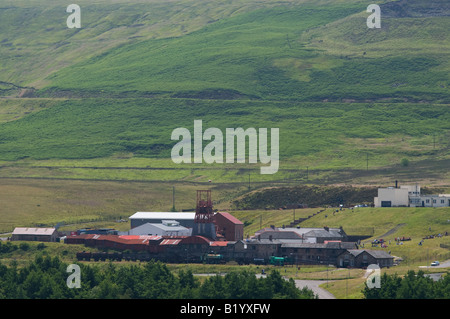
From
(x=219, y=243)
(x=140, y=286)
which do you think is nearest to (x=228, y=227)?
(x=219, y=243)

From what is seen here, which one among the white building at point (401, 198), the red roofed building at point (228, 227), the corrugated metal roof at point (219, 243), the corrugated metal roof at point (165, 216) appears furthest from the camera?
the white building at point (401, 198)

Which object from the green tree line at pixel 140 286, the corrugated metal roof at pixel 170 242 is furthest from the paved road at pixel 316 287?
the corrugated metal roof at pixel 170 242

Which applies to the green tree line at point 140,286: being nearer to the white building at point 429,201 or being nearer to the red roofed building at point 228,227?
the red roofed building at point 228,227

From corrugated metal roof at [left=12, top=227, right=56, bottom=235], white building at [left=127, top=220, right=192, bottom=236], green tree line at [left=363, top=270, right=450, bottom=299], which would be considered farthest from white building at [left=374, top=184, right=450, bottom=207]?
green tree line at [left=363, top=270, right=450, bottom=299]

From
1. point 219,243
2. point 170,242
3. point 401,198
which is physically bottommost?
point 219,243

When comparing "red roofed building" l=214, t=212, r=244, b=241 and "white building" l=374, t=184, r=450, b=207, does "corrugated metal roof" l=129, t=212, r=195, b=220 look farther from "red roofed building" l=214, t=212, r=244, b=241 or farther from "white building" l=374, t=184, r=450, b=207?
"white building" l=374, t=184, r=450, b=207

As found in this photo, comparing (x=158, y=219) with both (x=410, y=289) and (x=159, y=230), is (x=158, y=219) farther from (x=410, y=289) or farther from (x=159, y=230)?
(x=410, y=289)
